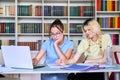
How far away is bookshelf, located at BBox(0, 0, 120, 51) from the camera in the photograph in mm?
4961

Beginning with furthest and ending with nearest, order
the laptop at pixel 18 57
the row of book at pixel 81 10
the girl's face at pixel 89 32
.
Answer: the row of book at pixel 81 10 < the girl's face at pixel 89 32 < the laptop at pixel 18 57

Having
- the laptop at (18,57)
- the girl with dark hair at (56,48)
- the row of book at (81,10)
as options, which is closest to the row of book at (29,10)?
the row of book at (81,10)

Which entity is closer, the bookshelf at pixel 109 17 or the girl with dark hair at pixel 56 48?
the girl with dark hair at pixel 56 48

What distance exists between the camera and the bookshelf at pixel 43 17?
4961mm

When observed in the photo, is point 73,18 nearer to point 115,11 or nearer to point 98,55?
point 115,11

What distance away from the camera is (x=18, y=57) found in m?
2.05

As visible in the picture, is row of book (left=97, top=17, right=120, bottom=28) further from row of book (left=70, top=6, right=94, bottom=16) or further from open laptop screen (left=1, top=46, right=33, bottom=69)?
open laptop screen (left=1, top=46, right=33, bottom=69)

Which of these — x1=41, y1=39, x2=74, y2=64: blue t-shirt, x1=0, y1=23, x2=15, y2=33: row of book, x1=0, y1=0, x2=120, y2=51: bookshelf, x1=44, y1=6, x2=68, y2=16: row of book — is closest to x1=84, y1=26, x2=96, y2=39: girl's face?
x1=41, y1=39, x2=74, y2=64: blue t-shirt

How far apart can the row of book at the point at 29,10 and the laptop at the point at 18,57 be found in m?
2.92

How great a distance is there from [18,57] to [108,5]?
3.28m

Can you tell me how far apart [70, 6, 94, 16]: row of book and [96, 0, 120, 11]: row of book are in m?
0.17

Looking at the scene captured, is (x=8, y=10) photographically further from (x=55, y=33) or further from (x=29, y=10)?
(x=55, y=33)

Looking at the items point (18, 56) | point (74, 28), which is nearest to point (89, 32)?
point (18, 56)

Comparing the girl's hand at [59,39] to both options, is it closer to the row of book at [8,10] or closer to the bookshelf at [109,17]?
the bookshelf at [109,17]
